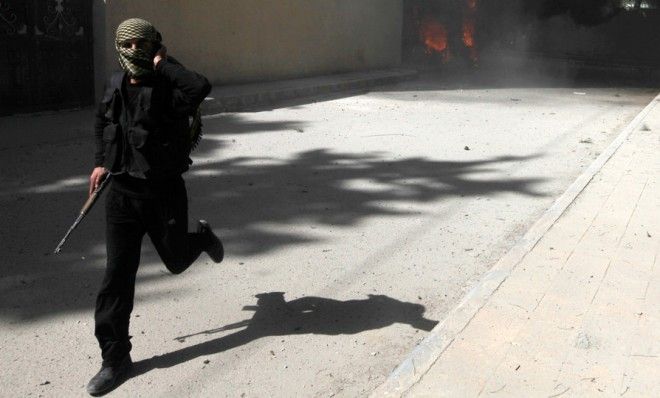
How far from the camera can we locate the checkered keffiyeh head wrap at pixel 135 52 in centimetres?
344

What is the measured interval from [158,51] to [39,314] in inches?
68.0

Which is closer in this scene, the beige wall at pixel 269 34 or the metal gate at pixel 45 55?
the metal gate at pixel 45 55

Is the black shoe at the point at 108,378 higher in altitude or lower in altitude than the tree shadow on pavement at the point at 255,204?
lower

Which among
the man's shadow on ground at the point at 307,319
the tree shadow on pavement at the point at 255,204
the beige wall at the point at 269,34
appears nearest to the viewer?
the man's shadow on ground at the point at 307,319

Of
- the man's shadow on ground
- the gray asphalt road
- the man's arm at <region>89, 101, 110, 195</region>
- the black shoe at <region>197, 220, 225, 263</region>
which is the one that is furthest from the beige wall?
the man's arm at <region>89, 101, 110, 195</region>

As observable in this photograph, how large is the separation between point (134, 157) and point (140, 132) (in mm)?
117

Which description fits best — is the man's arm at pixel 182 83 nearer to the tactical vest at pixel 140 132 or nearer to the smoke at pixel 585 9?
the tactical vest at pixel 140 132

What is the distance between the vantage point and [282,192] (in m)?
7.30

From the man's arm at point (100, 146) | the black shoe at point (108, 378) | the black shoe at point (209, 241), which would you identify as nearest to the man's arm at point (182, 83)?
the man's arm at point (100, 146)

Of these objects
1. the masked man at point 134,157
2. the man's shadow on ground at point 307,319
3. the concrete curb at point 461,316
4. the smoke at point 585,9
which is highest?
the smoke at point 585,9

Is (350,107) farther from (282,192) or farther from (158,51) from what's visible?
(158,51)

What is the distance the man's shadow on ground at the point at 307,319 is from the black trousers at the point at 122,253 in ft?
1.01

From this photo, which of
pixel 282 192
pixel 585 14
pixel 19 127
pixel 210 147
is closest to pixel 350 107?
pixel 210 147

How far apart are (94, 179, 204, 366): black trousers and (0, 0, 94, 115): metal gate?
760 cm
